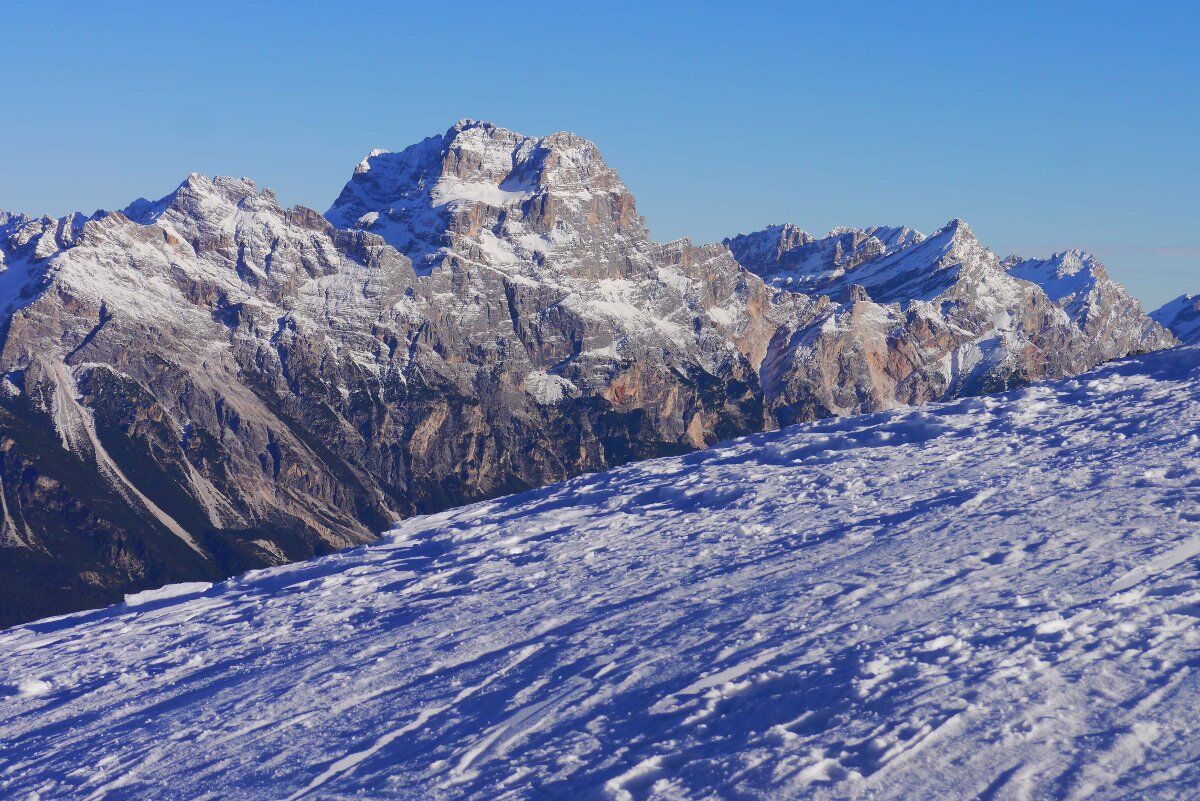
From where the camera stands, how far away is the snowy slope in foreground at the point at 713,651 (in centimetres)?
2056

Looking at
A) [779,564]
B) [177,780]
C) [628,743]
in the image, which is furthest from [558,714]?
[779,564]

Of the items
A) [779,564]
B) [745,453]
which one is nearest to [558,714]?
[779,564]

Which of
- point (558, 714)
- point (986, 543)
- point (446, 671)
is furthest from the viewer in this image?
point (986, 543)

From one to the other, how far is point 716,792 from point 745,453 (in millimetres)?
29386

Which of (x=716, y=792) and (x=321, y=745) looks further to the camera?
(x=321, y=745)

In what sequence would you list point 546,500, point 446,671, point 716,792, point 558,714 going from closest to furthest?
point 716,792 < point 558,714 < point 446,671 < point 546,500

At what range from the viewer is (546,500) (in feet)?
153

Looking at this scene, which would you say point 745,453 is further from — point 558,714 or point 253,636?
point 558,714

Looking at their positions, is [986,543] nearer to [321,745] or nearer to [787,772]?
[787,772]

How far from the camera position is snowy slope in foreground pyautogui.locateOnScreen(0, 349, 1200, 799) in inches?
810

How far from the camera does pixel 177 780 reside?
23.9m

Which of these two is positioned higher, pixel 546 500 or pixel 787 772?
pixel 546 500

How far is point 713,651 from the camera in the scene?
25.7 meters

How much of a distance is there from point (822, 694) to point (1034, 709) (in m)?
3.48
